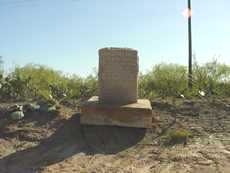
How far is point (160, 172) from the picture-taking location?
10.7ft

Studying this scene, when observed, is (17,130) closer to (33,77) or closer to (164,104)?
(164,104)

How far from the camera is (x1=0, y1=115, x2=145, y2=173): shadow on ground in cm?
371

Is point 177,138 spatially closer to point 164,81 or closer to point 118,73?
point 118,73

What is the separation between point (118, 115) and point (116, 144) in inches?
17.0

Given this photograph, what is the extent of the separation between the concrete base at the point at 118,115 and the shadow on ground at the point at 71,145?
0.11 metres

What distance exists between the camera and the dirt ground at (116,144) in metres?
3.45

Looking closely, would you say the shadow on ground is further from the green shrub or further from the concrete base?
the green shrub

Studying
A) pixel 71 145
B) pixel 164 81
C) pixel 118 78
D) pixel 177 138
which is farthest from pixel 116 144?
pixel 164 81

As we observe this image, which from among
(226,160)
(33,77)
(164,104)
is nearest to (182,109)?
(164,104)

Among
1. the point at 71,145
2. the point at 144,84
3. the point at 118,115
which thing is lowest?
the point at 71,145

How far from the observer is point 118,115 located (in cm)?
439

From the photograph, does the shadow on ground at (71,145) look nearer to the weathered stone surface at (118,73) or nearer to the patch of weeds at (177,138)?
the patch of weeds at (177,138)

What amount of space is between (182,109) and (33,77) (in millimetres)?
4137

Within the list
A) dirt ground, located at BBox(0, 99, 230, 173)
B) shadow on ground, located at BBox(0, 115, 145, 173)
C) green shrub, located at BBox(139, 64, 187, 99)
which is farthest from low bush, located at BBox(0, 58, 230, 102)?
shadow on ground, located at BBox(0, 115, 145, 173)
